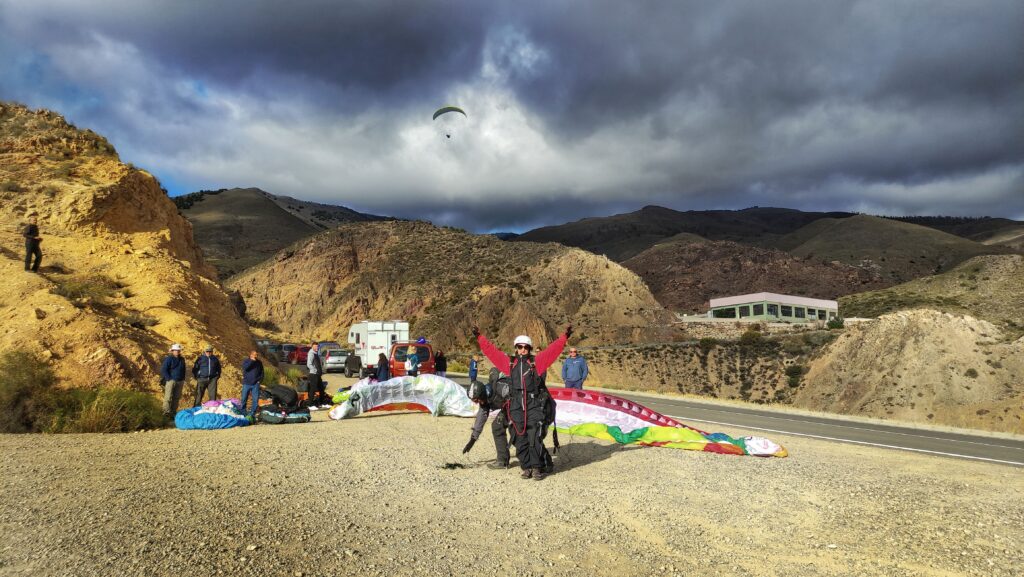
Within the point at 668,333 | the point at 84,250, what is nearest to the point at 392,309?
the point at 668,333

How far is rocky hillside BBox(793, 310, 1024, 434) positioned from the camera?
2412 cm

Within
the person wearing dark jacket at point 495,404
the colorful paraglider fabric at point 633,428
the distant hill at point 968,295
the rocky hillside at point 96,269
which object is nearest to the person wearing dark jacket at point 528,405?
the person wearing dark jacket at point 495,404

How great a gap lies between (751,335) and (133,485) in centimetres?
4771

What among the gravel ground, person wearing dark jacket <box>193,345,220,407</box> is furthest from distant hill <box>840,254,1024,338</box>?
person wearing dark jacket <box>193,345,220,407</box>

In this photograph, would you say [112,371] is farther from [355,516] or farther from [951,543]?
Result: [951,543]

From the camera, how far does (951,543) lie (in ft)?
18.2

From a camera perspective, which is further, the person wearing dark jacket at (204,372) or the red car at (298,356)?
the red car at (298,356)

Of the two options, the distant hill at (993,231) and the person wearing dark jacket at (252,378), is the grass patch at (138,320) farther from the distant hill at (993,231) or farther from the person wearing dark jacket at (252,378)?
the distant hill at (993,231)

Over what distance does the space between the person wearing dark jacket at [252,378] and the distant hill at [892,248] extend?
117m

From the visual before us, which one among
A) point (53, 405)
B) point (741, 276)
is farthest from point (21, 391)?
point (741, 276)

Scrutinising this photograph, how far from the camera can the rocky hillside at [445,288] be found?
57.4m

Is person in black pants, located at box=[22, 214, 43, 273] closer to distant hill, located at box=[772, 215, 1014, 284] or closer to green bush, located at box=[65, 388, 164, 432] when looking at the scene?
green bush, located at box=[65, 388, 164, 432]

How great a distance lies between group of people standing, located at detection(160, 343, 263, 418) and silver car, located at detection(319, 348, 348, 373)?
59.3 feet

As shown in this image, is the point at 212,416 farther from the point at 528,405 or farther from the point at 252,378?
the point at 528,405
